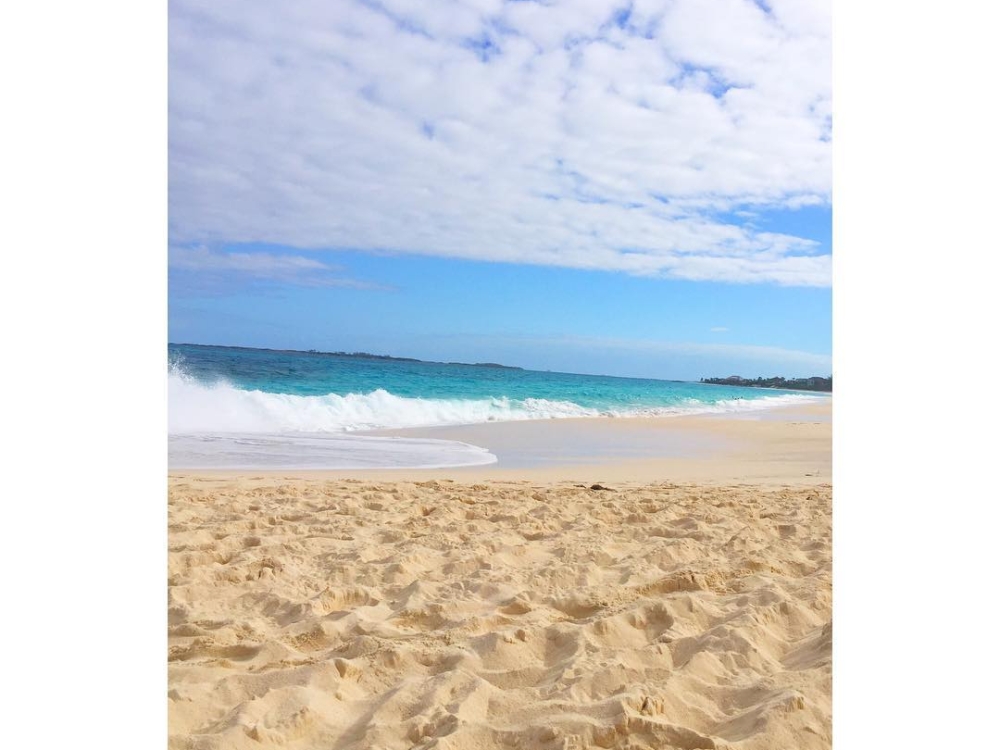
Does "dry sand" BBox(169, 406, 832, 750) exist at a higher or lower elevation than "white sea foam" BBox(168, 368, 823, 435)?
lower

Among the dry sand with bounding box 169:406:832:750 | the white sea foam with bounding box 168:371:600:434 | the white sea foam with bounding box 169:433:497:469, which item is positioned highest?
the white sea foam with bounding box 168:371:600:434

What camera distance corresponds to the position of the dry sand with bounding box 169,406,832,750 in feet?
5.14

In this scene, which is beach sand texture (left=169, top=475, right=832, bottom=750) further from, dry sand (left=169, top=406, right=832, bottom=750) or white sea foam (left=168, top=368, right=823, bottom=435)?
white sea foam (left=168, top=368, right=823, bottom=435)

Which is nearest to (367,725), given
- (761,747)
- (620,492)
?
(761,747)

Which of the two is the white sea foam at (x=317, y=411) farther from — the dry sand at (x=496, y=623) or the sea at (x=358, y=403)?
the dry sand at (x=496, y=623)

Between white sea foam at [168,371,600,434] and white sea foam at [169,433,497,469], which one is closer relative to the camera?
white sea foam at [169,433,497,469]

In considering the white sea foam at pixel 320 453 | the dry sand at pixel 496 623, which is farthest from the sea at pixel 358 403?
the dry sand at pixel 496 623

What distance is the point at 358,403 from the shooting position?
13047mm

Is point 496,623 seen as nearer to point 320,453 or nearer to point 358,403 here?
point 320,453

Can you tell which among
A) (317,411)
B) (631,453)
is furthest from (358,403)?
(631,453)

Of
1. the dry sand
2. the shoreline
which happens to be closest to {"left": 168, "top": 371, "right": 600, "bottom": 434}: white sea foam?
the shoreline

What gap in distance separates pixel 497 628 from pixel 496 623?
4 centimetres

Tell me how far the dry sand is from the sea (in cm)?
273
